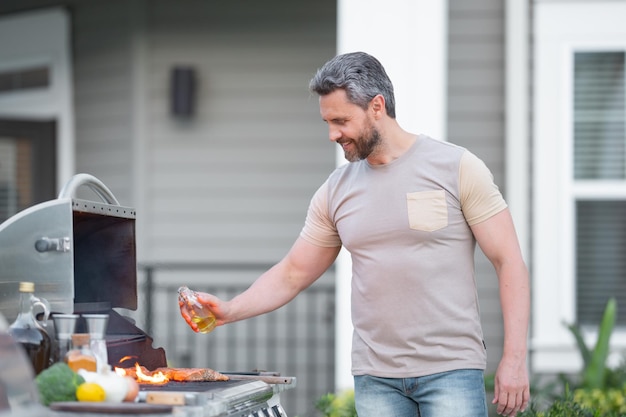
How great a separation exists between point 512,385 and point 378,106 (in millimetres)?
901

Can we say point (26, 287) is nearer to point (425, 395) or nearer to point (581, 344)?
point (425, 395)

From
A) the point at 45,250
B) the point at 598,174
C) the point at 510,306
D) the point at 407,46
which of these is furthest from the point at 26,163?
the point at 510,306

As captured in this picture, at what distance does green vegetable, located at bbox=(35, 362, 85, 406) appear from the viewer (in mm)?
2432

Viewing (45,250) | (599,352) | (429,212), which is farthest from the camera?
(599,352)

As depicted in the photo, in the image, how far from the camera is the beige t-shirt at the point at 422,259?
120 inches

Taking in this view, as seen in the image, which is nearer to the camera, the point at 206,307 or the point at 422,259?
the point at 422,259

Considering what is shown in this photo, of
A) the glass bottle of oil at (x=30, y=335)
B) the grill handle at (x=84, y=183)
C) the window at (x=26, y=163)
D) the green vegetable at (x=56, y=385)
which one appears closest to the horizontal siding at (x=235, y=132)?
the window at (x=26, y=163)

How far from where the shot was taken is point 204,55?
6895 mm

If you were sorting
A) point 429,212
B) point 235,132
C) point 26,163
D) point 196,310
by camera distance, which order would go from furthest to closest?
point 26,163
point 235,132
point 196,310
point 429,212

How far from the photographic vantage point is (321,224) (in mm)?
3396

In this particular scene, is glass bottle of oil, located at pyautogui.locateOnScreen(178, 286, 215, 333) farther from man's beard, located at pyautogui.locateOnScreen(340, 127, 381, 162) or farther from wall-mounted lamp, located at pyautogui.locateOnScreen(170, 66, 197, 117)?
wall-mounted lamp, located at pyautogui.locateOnScreen(170, 66, 197, 117)

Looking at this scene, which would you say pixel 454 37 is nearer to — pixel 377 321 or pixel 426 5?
pixel 426 5

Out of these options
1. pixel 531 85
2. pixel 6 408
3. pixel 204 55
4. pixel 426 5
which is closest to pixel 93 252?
pixel 6 408

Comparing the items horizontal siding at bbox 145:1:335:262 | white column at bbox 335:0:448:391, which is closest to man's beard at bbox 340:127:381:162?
white column at bbox 335:0:448:391
